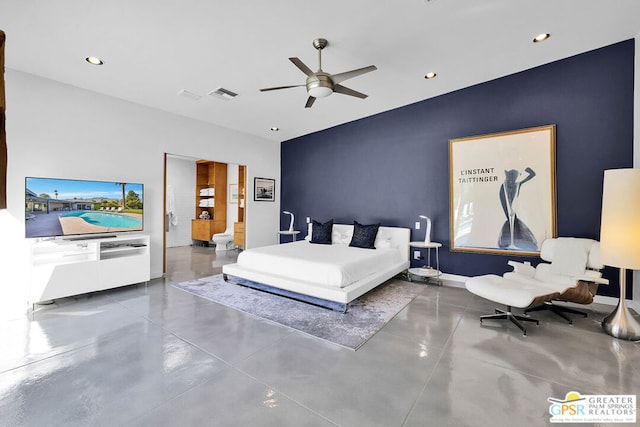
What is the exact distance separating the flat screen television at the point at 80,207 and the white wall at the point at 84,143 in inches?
7.7

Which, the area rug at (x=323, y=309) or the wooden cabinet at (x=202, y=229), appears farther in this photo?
the wooden cabinet at (x=202, y=229)

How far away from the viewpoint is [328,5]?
2455 millimetres

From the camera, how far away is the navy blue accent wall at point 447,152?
3.34 m

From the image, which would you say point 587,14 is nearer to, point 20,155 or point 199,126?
point 199,126

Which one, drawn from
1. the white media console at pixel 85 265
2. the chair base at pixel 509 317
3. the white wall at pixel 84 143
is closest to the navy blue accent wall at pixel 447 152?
the chair base at pixel 509 317

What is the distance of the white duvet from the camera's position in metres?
3.34

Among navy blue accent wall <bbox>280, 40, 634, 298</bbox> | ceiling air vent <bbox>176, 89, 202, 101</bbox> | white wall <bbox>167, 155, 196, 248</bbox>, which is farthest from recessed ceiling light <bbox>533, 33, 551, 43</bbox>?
white wall <bbox>167, 155, 196, 248</bbox>

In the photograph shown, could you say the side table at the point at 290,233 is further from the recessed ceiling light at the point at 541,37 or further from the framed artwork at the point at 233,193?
the recessed ceiling light at the point at 541,37

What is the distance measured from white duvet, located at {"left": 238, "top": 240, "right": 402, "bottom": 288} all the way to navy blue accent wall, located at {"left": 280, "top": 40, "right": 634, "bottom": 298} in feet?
3.88

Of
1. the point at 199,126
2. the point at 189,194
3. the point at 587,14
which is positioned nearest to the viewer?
the point at 587,14

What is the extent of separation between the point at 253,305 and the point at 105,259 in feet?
7.58

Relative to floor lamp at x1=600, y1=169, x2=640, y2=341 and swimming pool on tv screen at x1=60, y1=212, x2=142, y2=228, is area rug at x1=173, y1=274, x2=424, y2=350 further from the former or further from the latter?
floor lamp at x1=600, y1=169, x2=640, y2=341

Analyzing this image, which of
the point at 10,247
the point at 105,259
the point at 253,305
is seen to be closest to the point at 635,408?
the point at 253,305

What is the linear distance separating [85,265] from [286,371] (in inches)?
128
